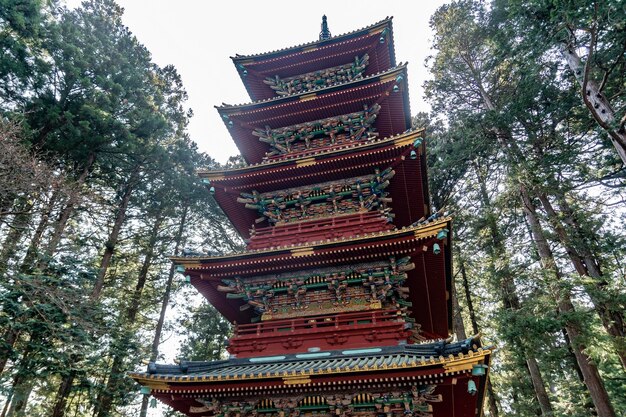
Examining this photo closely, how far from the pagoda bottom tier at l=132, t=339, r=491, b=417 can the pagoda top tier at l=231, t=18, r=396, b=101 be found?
34.4 ft

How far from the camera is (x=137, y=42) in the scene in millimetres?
21734

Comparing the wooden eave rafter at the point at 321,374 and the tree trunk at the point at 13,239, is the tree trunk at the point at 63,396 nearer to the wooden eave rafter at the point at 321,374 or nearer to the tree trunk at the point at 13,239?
the tree trunk at the point at 13,239

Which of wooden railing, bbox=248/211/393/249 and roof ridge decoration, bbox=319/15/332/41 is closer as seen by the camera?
wooden railing, bbox=248/211/393/249

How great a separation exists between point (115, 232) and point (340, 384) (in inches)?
587

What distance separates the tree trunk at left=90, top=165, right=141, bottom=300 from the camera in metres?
15.7

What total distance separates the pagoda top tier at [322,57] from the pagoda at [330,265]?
4 centimetres

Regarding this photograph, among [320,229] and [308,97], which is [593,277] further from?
[308,97]

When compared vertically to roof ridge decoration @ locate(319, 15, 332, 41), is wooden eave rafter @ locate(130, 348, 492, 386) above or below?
below

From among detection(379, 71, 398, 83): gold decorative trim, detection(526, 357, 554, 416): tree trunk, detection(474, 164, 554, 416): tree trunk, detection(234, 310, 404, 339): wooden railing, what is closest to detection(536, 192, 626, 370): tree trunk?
detection(474, 164, 554, 416): tree trunk

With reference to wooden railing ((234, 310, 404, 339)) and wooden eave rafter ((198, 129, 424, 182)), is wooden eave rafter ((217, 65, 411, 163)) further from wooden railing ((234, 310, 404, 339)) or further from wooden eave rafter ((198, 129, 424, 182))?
wooden railing ((234, 310, 404, 339))

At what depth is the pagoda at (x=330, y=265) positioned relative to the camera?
705 centimetres

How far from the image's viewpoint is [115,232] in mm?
17781

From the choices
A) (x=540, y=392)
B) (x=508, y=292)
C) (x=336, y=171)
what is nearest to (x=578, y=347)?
(x=508, y=292)

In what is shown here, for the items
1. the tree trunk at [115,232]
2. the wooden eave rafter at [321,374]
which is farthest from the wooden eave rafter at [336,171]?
the tree trunk at [115,232]
